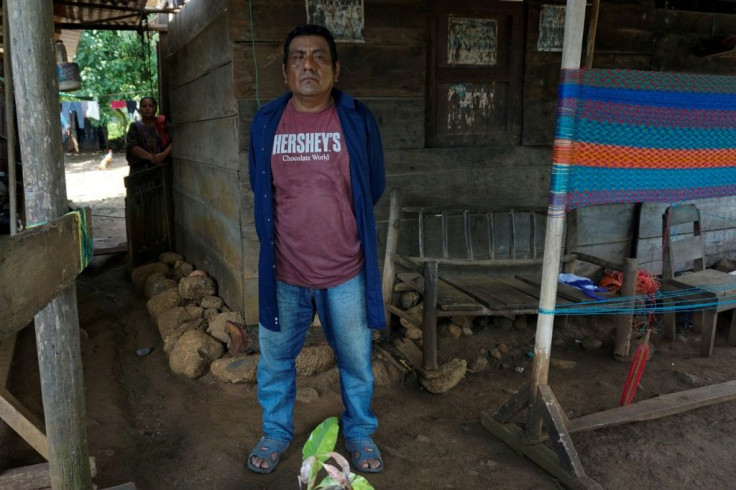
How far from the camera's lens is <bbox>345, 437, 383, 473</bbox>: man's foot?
281 centimetres

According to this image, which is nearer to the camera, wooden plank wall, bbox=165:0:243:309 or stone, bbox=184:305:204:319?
wooden plank wall, bbox=165:0:243:309

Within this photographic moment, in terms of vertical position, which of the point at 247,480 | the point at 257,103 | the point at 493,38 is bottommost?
the point at 247,480

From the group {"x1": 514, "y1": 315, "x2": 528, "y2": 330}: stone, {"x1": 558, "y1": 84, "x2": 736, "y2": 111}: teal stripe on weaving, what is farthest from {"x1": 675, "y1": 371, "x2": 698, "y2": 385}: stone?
{"x1": 558, "y1": 84, "x2": 736, "y2": 111}: teal stripe on weaving

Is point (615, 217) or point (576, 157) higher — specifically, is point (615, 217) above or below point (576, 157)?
below

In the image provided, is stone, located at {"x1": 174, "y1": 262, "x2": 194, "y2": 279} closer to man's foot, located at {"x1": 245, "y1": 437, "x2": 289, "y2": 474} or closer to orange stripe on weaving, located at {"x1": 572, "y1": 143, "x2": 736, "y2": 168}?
man's foot, located at {"x1": 245, "y1": 437, "x2": 289, "y2": 474}

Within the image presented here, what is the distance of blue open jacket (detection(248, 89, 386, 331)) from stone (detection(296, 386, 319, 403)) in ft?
3.33

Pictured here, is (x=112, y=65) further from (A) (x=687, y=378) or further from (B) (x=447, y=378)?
(A) (x=687, y=378)

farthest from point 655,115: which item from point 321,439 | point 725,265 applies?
point 725,265

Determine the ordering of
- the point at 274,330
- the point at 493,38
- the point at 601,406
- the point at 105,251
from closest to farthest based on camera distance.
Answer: the point at 274,330 → the point at 601,406 → the point at 493,38 → the point at 105,251

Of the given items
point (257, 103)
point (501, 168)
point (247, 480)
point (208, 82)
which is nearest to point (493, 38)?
point (501, 168)

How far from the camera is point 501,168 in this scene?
4566mm

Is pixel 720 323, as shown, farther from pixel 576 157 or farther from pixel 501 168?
pixel 576 157

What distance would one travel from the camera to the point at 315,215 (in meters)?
2.58

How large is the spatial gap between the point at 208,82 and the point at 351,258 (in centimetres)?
265
